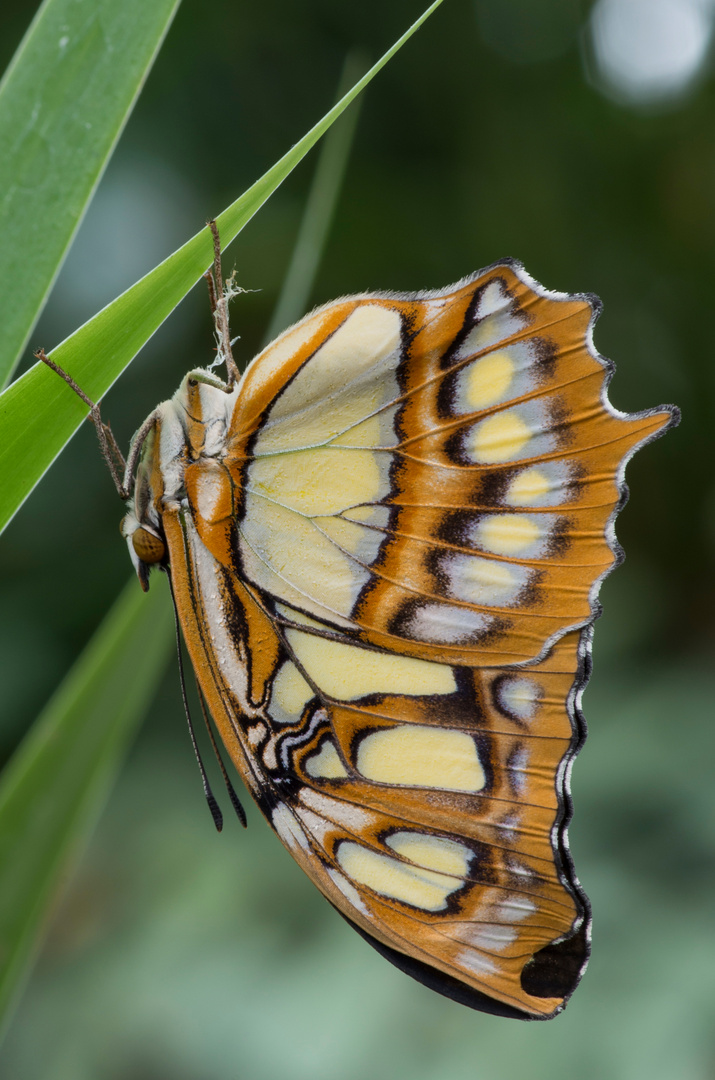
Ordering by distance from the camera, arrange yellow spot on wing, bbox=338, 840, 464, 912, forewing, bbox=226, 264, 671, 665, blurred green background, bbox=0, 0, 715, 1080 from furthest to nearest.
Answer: blurred green background, bbox=0, 0, 715, 1080 → yellow spot on wing, bbox=338, 840, 464, 912 → forewing, bbox=226, 264, 671, 665

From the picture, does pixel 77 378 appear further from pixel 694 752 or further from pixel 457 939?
pixel 694 752

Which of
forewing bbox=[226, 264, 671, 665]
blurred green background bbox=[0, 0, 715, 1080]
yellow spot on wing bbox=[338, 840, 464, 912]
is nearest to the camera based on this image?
forewing bbox=[226, 264, 671, 665]

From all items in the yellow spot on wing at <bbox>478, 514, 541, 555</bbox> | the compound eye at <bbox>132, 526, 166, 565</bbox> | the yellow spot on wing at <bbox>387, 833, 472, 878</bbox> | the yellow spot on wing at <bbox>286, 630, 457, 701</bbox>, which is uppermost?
the yellow spot on wing at <bbox>478, 514, 541, 555</bbox>

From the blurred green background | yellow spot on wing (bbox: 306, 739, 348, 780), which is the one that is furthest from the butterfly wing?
the blurred green background

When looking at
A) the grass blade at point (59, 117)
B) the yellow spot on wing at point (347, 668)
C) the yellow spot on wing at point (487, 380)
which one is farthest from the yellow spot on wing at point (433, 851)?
the grass blade at point (59, 117)

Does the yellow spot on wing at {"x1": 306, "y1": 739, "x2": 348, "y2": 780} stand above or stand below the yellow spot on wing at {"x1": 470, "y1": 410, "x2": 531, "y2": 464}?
below

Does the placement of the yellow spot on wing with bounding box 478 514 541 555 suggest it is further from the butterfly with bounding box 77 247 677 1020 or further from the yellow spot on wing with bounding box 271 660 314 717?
the yellow spot on wing with bounding box 271 660 314 717

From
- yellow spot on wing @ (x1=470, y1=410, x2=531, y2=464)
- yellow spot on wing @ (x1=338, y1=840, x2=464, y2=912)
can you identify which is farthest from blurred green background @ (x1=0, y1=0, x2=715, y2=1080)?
yellow spot on wing @ (x1=470, y1=410, x2=531, y2=464)

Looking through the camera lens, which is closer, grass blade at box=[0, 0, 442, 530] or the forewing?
grass blade at box=[0, 0, 442, 530]

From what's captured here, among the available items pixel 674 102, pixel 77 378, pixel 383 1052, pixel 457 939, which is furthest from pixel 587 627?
pixel 674 102
